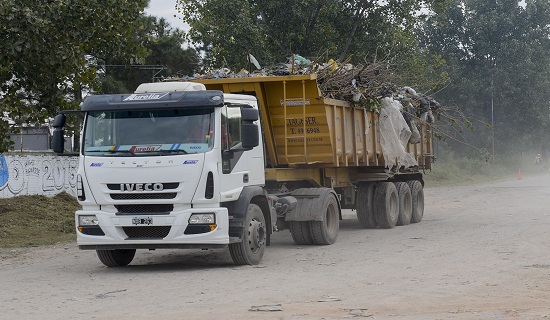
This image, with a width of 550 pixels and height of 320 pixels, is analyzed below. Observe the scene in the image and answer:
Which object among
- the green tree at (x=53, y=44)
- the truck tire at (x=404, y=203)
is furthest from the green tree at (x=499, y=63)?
the green tree at (x=53, y=44)

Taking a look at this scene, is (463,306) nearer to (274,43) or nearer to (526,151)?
(274,43)

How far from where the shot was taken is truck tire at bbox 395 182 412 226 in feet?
70.4

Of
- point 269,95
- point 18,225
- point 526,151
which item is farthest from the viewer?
point 526,151

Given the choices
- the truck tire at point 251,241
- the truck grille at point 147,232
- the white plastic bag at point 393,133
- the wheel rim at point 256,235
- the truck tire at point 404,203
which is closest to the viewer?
the truck grille at point 147,232

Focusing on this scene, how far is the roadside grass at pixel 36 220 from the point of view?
63.8 ft

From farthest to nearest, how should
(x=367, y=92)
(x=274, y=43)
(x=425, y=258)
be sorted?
(x=274, y=43) < (x=367, y=92) < (x=425, y=258)

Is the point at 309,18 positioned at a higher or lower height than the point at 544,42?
lower

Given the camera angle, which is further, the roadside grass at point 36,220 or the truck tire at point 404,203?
the truck tire at point 404,203

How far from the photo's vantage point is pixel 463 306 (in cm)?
935

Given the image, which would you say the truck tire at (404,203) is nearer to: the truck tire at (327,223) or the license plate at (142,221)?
the truck tire at (327,223)

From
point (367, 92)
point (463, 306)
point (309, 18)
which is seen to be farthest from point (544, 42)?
point (463, 306)

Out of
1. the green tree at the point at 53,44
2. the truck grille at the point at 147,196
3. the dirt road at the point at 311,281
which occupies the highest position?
the green tree at the point at 53,44

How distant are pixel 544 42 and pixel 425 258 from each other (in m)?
62.4

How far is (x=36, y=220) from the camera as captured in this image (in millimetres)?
22188
